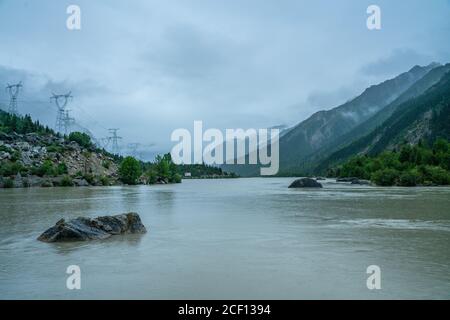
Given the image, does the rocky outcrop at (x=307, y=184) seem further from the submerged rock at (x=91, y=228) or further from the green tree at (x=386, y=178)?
the submerged rock at (x=91, y=228)

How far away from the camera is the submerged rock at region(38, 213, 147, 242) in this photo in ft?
65.2

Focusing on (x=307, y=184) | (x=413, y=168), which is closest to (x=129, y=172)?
(x=307, y=184)

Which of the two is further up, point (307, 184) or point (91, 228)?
point (307, 184)

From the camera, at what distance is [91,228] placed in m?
21.1

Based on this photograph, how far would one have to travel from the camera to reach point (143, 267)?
14.5 m

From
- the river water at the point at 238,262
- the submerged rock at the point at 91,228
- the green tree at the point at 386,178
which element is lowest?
the river water at the point at 238,262

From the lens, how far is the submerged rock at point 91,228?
19.9m

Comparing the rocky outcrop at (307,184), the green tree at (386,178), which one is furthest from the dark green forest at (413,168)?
the rocky outcrop at (307,184)

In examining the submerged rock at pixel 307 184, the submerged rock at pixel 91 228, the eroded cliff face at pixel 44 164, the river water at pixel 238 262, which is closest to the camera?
the river water at pixel 238 262

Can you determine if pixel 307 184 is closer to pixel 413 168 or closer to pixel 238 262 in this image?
pixel 413 168

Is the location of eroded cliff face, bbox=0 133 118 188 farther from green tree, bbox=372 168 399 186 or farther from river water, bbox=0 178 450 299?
river water, bbox=0 178 450 299

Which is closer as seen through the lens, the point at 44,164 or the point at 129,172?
the point at 44,164
